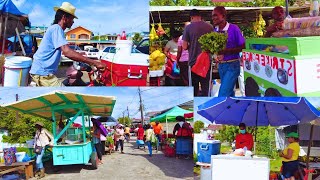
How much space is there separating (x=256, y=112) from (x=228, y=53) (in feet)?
1.47

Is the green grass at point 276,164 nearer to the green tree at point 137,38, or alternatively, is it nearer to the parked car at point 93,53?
the green tree at point 137,38

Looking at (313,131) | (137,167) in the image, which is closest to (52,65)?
(137,167)

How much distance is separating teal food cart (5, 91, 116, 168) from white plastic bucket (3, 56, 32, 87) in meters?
0.14

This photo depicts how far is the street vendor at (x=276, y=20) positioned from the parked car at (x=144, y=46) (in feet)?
2.15

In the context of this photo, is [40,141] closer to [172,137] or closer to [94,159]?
[94,159]

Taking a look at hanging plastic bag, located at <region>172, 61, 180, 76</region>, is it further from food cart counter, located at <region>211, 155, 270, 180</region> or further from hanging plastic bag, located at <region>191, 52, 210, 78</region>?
food cart counter, located at <region>211, 155, 270, 180</region>

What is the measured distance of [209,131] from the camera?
230 centimetres

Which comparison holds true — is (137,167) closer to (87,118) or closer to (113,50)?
(87,118)

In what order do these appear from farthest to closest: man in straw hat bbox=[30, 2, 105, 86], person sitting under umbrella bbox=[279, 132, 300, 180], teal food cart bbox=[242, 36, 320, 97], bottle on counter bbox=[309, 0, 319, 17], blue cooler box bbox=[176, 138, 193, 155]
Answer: person sitting under umbrella bbox=[279, 132, 300, 180], blue cooler box bbox=[176, 138, 193, 155], bottle on counter bbox=[309, 0, 319, 17], man in straw hat bbox=[30, 2, 105, 86], teal food cart bbox=[242, 36, 320, 97]

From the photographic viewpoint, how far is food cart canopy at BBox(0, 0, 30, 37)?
197 cm

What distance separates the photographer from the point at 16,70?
2.16 meters

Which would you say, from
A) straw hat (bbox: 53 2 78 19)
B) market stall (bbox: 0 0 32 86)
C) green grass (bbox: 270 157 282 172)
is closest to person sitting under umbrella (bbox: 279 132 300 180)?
green grass (bbox: 270 157 282 172)

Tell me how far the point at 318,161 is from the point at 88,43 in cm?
176

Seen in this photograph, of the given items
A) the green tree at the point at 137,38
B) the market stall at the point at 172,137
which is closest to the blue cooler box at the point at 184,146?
the market stall at the point at 172,137
